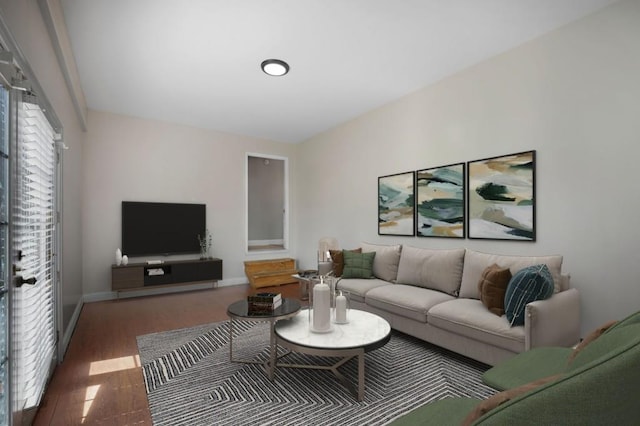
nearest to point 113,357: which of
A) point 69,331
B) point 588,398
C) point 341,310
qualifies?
point 69,331

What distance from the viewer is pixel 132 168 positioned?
5.31 m

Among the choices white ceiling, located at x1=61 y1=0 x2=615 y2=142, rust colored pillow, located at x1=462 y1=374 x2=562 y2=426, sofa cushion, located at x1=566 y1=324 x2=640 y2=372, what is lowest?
rust colored pillow, located at x1=462 y1=374 x2=562 y2=426

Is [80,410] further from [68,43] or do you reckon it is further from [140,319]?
[68,43]

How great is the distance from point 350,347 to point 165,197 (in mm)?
4476

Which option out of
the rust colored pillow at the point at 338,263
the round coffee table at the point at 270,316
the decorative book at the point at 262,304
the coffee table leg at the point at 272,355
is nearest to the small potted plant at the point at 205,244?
the rust colored pillow at the point at 338,263

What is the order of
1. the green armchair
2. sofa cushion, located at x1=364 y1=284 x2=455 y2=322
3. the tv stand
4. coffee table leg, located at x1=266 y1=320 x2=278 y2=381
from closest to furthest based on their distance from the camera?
the green armchair, coffee table leg, located at x1=266 y1=320 x2=278 y2=381, sofa cushion, located at x1=364 y1=284 x2=455 y2=322, the tv stand

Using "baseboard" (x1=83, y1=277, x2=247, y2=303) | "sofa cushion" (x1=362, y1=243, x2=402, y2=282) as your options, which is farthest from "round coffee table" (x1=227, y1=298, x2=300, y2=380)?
"baseboard" (x1=83, y1=277, x2=247, y2=303)

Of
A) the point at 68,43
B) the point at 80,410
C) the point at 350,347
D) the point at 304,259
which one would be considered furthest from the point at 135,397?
the point at 304,259

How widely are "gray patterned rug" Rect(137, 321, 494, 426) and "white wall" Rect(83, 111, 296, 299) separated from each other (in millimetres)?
2570

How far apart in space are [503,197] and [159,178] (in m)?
4.98

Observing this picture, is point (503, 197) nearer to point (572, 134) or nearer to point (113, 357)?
point (572, 134)

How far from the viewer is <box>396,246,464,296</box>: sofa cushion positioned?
344 cm

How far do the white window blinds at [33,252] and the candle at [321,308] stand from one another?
1697mm

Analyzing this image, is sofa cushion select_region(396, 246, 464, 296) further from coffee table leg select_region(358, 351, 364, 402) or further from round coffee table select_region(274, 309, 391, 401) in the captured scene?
coffee table leg select_region(358, 351, 364, 402)
